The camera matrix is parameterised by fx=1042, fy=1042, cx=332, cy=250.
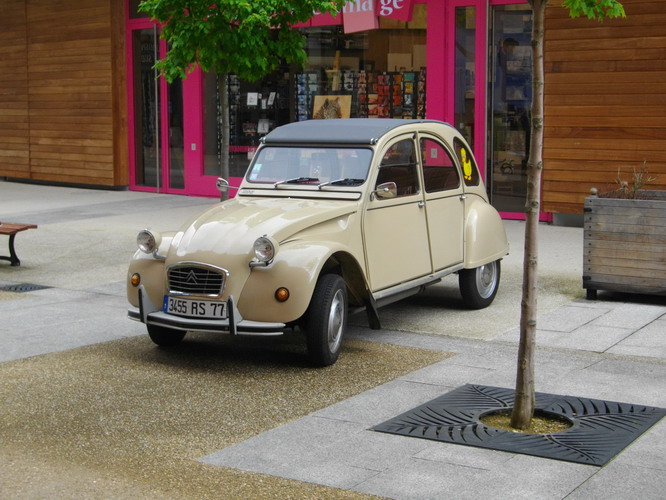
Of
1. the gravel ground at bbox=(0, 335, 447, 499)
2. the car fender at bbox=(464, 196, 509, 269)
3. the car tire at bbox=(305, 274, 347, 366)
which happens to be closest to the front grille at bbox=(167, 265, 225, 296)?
the gravel ground at bbox=(0, 335, 447, 499)

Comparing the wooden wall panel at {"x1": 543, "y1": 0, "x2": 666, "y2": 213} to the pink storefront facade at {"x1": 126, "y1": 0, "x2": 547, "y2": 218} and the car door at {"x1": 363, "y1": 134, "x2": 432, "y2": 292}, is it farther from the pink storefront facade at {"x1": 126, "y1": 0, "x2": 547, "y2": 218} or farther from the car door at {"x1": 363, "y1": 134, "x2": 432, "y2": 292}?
the car door at {"x1": 363, "y1": 134, "x2": 432, "y2": 292}

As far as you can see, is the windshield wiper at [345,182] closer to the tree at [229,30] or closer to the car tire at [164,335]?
the car tire at [164,335]

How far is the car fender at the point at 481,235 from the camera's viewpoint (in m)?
9.32

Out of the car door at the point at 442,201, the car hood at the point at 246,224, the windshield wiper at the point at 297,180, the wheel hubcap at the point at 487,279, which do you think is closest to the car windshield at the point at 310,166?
the windshield wiper at the point at 297,180

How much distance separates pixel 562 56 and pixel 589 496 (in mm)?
10636

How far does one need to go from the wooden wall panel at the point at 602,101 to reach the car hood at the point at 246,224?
7.34 meters

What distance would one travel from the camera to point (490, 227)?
9.59 meters

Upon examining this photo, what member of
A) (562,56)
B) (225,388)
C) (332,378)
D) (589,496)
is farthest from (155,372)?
(562,56)

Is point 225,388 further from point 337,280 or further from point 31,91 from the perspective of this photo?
point 31,91

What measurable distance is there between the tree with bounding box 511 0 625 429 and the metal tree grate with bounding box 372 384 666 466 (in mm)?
229

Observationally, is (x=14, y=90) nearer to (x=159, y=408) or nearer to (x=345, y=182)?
(x=345, y=182)

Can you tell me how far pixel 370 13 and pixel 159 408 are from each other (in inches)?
444

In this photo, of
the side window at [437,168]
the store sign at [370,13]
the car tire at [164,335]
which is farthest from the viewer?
the store sign at [370,13]

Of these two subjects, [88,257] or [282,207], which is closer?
[282,207]
